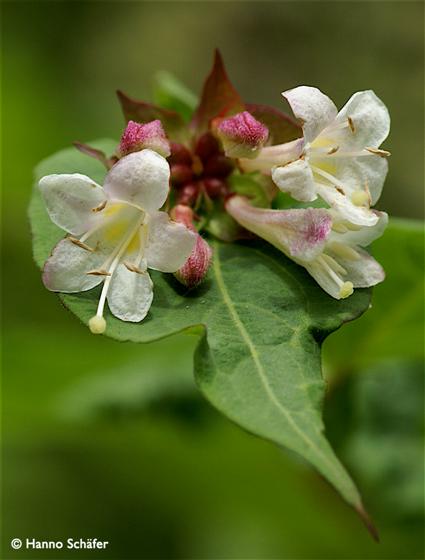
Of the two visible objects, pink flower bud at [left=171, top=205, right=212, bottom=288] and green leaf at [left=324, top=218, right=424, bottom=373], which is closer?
pink flower bud at [left=171, top=205, right=212, bottom=288]

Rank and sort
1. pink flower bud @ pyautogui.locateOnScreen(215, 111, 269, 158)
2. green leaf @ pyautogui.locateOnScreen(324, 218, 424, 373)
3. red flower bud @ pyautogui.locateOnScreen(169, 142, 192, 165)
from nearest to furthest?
1. pink flower bud @ pyautogui.locateOnScreen(215, 111, 269, 158)
2. red flower bud @ pyautogui.locateOnScreen(169, 142, 192, 165)
3. green leaf @ pyautogui.locateOnScreen(324, 218, 424, 373)

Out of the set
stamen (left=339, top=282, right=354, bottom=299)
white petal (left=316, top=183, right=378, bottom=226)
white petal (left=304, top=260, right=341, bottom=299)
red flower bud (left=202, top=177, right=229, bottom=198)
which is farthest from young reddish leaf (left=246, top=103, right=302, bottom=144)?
stamen (left=339, top=282, right=354, bottom=299)

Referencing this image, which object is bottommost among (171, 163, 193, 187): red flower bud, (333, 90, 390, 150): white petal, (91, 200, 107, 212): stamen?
(171, 163, 193, 187): red flower bud

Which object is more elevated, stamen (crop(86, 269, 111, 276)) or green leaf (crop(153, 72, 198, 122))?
green leaf (crop(153, 72, 198, 122))

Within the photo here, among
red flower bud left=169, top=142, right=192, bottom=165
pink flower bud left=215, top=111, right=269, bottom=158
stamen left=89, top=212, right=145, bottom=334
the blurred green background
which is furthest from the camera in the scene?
the blurred green background

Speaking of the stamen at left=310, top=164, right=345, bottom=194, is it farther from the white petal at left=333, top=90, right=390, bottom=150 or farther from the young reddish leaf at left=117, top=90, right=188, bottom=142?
the young reddish leaf at left=117, top=90, right=188, bottom=142

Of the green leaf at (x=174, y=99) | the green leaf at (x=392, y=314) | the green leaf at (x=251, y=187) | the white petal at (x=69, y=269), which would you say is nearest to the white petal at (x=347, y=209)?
the green leaf at (x=251, y=187)

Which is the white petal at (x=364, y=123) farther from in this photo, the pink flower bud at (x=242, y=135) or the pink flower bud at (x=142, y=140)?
the pink flower bud at (x=142, y=140)
